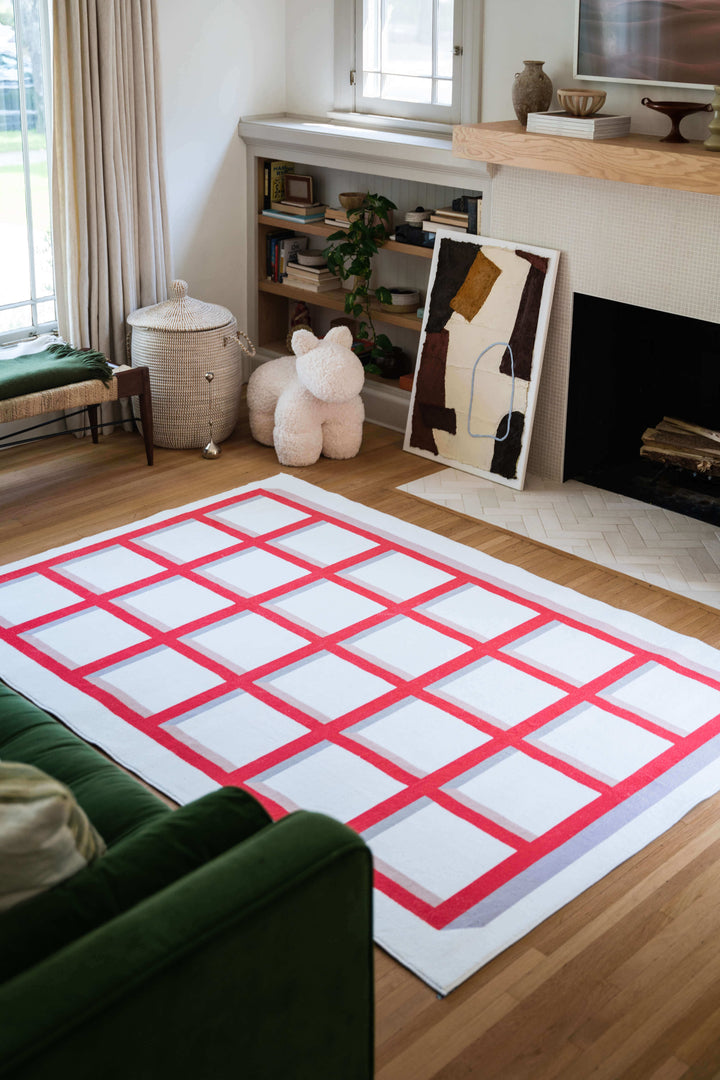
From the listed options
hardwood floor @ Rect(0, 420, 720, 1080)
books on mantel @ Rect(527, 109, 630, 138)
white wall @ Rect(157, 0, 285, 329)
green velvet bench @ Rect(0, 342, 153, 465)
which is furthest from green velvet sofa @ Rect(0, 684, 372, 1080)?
white wall @ Rect(157, 0, 285, 329)

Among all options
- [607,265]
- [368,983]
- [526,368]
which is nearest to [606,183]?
[607,265]

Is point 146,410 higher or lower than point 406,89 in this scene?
lower

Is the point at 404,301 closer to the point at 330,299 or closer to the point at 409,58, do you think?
the point at 330,299

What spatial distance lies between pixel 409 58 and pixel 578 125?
1.37 metres

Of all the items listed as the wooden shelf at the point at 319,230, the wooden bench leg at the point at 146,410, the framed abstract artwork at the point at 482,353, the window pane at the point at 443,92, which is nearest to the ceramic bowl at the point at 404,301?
the wooden shelf at the point at 319,230

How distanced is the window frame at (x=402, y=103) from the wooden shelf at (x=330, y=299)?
0.81 metres

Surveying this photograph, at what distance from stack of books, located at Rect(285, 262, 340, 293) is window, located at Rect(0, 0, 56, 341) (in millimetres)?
1177

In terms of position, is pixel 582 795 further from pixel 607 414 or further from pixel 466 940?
pixel 607 414

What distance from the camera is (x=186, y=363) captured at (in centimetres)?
498

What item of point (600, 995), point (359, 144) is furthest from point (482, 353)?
point (600, 995)

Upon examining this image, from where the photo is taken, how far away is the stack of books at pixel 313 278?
5.59 meters

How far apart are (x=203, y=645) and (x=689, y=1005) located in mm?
1815

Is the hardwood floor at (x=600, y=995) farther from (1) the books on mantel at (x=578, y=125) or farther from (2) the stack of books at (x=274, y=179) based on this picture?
(2) the stack of books at (x=274, y=179)

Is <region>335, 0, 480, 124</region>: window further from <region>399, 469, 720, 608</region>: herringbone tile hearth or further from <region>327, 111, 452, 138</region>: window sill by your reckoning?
<region>399, 469, 720, 608</region>: herringbone tile hearth
